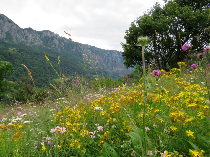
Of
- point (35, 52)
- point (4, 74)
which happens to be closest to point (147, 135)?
point (4, 74)

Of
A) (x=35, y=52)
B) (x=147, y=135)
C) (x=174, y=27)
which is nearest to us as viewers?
(x=147, y=135)

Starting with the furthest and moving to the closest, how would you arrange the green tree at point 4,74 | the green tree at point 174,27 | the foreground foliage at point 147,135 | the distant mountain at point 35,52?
the distant mountain at point 35,52 → the green tree at point 4,74 → the green tree at point 174,27 → the foreground foliage at point 147,135

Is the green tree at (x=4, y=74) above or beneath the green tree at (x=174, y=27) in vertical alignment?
beneath

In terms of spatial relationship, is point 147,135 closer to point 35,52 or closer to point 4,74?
point 4,74

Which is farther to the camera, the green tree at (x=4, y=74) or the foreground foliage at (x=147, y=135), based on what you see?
the green tree at (x=4, y=74)

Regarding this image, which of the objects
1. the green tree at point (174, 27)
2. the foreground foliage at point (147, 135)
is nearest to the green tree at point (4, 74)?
the green tree at point (174, 27)

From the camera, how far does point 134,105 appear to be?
1.89m

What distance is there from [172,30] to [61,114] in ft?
41.8

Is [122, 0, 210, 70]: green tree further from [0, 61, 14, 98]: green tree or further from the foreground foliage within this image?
[0, 61, 14, 98]: green tree

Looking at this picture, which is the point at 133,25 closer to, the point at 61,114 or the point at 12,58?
the point at 61,114

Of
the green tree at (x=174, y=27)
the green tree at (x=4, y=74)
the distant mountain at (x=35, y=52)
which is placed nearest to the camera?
the green tree at (x=174, y=27)

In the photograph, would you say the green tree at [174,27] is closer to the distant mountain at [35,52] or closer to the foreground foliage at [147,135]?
the foreground foliage at [147,135]

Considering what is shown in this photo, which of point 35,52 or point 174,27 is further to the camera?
point 35,52

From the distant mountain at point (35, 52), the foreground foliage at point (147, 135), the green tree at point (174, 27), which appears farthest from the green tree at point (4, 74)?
the distant mountain at point (35, 52)
